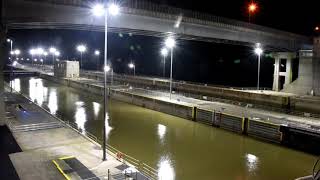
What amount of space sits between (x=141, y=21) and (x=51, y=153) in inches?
1032

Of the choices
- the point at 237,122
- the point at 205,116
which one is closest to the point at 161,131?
the point at 205,116

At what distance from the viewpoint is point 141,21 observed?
44250mm

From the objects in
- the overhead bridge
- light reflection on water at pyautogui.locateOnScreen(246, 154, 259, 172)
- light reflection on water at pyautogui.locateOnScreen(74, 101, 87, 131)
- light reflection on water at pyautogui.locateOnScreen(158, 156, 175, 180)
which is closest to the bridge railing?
the overhead bridge

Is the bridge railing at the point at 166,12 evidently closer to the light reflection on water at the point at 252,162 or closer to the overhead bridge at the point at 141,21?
the overhead bridge at the point at 141,21

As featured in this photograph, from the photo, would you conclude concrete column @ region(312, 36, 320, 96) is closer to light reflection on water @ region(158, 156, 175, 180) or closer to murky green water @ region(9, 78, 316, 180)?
murky green water @ region(9, 78, 316, 180)

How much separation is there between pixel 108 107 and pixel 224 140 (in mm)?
23201

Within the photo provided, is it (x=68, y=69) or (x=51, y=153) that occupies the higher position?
(x=68, y=69)

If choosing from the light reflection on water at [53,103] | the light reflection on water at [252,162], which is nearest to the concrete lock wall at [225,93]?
Result: the light reflection on water at [53,103]

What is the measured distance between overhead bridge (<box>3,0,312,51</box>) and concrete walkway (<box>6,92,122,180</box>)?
11874 mm

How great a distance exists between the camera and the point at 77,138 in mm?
26562

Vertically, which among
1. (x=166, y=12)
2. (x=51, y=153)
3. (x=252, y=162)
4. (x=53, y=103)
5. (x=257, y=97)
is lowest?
(x=252, y=162)

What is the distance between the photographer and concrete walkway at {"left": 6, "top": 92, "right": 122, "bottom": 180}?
19078mm

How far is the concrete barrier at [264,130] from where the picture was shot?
102 feet

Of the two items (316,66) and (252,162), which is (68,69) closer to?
(316,66)
